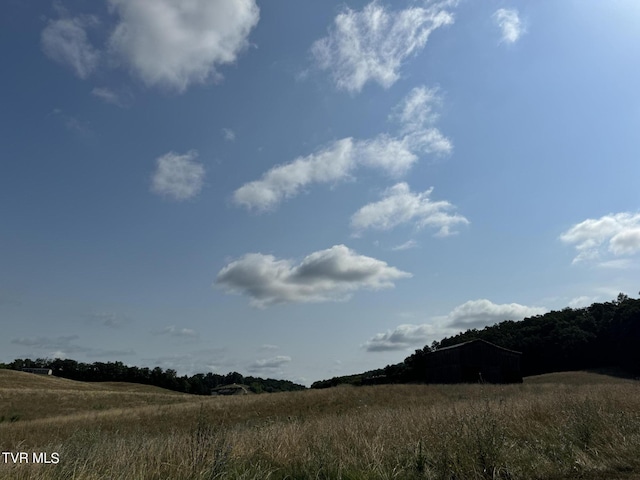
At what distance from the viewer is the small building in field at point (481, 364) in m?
62.5

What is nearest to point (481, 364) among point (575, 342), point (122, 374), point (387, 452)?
point (575, 342)

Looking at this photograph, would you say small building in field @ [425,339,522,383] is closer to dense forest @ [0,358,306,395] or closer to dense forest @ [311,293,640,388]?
dense forest @ [311,293,640,388]

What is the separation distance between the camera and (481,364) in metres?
62.9

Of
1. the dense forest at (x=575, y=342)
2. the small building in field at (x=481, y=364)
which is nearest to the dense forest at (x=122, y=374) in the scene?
the dense forest at (x=575, y=342)

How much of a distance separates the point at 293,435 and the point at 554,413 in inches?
273

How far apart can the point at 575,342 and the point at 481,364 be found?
44572 millimetres

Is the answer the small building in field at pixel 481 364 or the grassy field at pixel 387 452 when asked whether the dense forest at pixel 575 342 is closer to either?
the small building in field at pixel 481 364

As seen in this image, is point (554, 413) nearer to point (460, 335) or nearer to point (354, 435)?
point (354, 435)

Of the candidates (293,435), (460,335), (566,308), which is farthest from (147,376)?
(293,435)

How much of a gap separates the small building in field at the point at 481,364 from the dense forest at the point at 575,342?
16704 mm

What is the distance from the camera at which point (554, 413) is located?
11820mm

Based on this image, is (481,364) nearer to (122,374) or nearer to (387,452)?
(387,452)

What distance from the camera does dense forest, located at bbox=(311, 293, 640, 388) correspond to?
8706 cm

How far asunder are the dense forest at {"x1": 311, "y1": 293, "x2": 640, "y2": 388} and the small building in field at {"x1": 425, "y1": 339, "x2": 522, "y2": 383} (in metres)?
16.7
